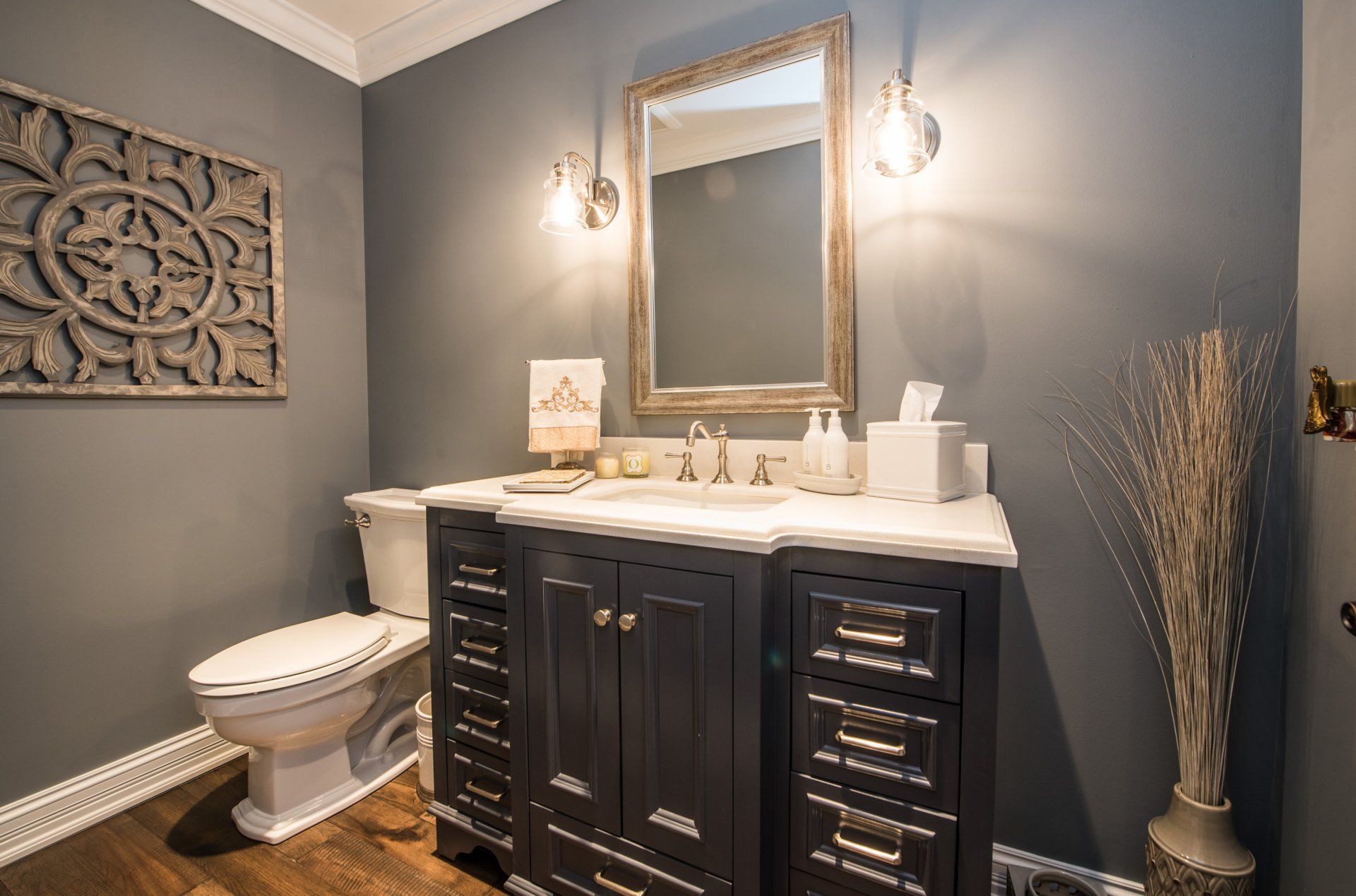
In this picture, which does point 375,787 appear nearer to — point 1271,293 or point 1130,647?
point 1130,647

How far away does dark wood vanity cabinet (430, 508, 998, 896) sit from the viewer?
92 cm

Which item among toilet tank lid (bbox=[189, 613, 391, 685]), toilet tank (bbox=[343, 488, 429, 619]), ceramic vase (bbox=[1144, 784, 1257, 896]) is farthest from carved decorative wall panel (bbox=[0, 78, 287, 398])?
ceramic vase (bbox=[1144, 784, 1257, 896])

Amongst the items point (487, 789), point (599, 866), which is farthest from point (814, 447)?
point (487, 789)

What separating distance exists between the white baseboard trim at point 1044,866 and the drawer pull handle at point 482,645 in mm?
1242

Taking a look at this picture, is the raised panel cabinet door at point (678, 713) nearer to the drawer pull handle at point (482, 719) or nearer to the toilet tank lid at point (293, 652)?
the drawer pull handle at point (482, 719)

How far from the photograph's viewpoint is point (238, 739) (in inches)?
59.8

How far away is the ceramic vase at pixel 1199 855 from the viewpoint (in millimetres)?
1021

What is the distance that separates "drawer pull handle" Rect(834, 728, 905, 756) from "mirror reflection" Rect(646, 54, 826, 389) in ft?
2.83

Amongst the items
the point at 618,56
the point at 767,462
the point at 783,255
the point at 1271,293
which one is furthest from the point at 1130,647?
the point at 618,56

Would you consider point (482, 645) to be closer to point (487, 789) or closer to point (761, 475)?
point (487, 789)

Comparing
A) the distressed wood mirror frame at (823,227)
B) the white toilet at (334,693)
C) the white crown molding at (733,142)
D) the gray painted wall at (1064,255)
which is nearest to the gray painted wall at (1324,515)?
the gray painted wall at (1064,255)

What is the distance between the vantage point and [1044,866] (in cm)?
135

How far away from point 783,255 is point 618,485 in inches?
30.1

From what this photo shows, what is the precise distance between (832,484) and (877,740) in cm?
56
